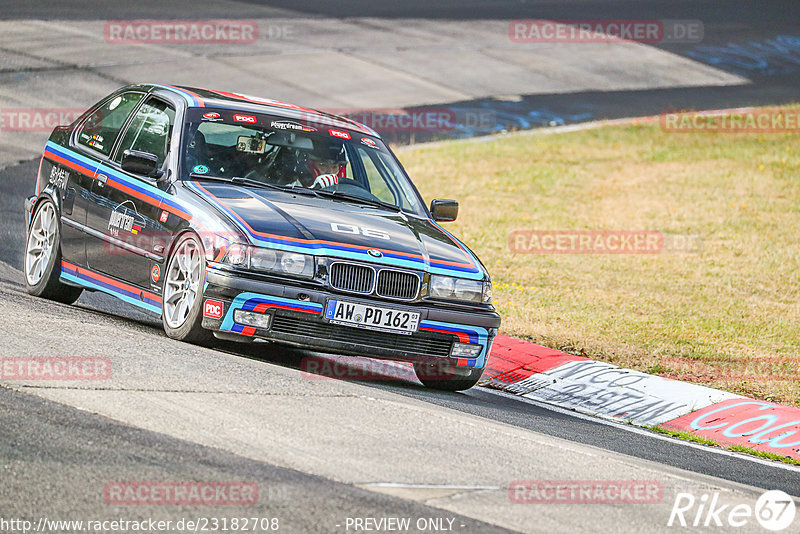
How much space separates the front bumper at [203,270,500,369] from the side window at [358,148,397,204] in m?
1.45

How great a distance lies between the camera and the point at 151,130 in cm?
901

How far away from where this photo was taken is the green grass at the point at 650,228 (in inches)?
427

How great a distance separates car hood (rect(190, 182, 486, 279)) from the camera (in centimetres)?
762

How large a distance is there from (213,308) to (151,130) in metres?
2.07

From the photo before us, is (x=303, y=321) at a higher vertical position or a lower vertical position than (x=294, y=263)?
lower

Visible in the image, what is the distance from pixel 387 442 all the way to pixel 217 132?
3530mm

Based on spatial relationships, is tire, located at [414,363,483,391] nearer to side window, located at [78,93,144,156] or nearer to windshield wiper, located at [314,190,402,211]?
windshield wiper, located at [314,190,402,211]

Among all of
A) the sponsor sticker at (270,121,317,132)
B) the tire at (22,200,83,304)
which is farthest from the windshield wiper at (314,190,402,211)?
the tire at (22,200,83,304)

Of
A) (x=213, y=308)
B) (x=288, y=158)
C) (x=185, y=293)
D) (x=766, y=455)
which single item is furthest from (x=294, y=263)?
(x=766, y=455)

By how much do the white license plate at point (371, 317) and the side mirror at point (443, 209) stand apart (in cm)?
157

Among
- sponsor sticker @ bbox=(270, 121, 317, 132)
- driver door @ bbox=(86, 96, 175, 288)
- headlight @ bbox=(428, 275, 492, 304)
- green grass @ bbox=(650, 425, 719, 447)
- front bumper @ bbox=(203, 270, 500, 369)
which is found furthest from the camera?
sponsor sticker @ bbox=(270, 121, 317, 132)

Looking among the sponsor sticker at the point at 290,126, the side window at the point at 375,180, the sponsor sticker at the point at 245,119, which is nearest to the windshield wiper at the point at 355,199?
the side window at the point at 375,180

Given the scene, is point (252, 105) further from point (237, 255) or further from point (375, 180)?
point (237, 255)

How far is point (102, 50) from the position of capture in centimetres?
2453
